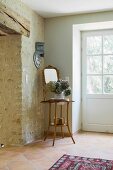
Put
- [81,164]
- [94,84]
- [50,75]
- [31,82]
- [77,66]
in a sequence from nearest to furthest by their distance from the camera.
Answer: [81,164], [31,82], [50,75], [77,66], [94,84]

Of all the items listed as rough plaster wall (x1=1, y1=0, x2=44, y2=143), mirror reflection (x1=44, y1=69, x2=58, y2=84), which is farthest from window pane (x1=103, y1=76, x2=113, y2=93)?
rough plaster wall (x1=1, y1=0, x2=44, y2=143)

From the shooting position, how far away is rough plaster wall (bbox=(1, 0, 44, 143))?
4.29 meters

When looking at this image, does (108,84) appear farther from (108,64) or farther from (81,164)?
(81,164)

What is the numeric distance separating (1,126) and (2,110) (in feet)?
0.94

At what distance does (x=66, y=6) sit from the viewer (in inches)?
176

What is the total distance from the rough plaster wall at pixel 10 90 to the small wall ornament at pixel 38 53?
569 mm

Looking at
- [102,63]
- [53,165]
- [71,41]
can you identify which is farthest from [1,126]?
[102,63]

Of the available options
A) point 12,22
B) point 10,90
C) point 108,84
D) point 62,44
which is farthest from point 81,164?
point 62,44

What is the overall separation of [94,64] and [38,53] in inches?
53.7

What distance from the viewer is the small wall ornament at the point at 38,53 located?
15.6 feet

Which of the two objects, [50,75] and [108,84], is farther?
[108,84]

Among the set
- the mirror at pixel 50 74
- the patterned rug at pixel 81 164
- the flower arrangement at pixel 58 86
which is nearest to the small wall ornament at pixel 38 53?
the mirror at pixel 50 74

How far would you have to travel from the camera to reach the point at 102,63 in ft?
17.6

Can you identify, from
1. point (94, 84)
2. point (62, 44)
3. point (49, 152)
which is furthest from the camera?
point (94, 84)
